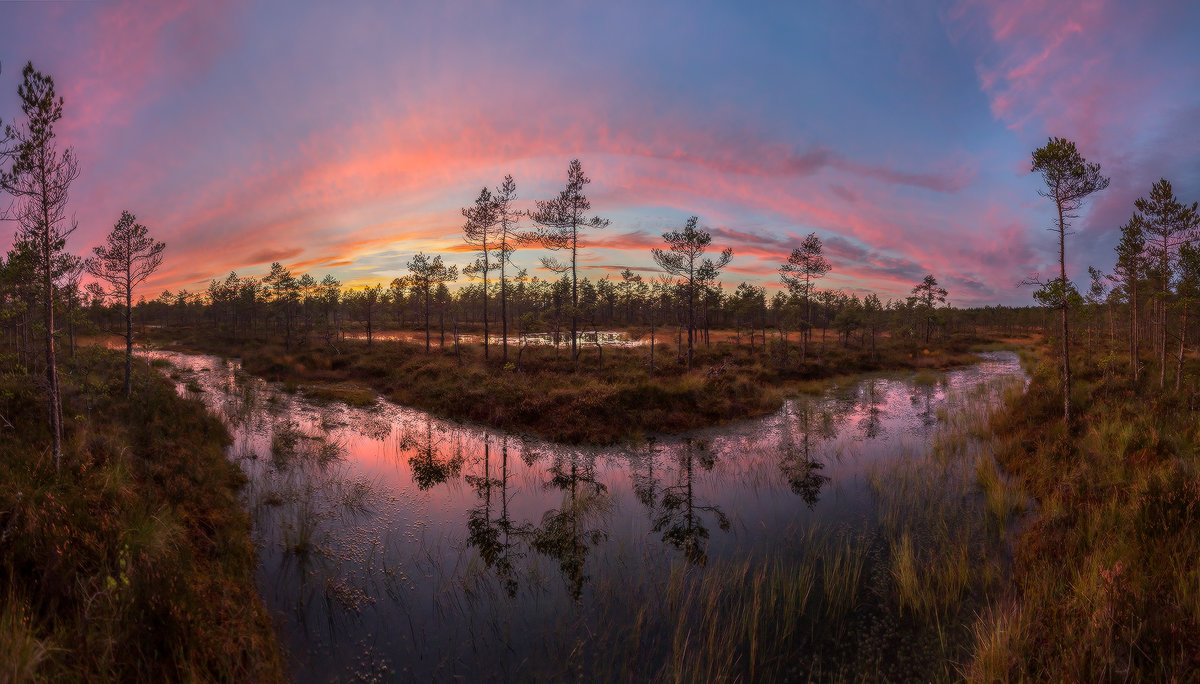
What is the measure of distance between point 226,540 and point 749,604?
31.3 feet

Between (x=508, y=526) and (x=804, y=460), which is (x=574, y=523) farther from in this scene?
(x=804, y=460)

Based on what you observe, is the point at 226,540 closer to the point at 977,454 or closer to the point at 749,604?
the point at 749,604

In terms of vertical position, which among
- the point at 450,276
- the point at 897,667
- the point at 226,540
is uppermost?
the point at 450,276

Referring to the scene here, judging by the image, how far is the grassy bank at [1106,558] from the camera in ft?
14.2

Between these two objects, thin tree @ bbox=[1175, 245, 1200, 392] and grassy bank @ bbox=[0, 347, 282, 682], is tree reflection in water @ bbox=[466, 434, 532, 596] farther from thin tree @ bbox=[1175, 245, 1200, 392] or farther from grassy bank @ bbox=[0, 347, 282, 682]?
thin tree @ bbox=[1175, 245, 1200, 392]

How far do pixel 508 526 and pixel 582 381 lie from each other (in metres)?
15.0

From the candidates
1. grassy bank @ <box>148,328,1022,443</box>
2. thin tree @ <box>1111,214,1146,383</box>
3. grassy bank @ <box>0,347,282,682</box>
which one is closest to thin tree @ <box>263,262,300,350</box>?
grassy bank @ <box>148,328,1022,443</box>

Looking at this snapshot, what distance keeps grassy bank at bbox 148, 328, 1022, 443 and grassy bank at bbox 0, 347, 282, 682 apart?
1021 cm

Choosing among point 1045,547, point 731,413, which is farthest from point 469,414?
point 1045,547

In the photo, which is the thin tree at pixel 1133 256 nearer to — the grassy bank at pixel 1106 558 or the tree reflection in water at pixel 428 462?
the grassy bank at pixel 1106 558

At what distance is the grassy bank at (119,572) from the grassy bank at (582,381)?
10.2 metres

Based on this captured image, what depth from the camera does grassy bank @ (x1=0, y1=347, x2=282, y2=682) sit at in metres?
4.12

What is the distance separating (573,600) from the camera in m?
6.61

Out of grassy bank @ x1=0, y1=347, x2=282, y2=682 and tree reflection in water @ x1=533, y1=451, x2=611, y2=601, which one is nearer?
grassy bank @ x1=0, y1=347, x2=282, y2=682
